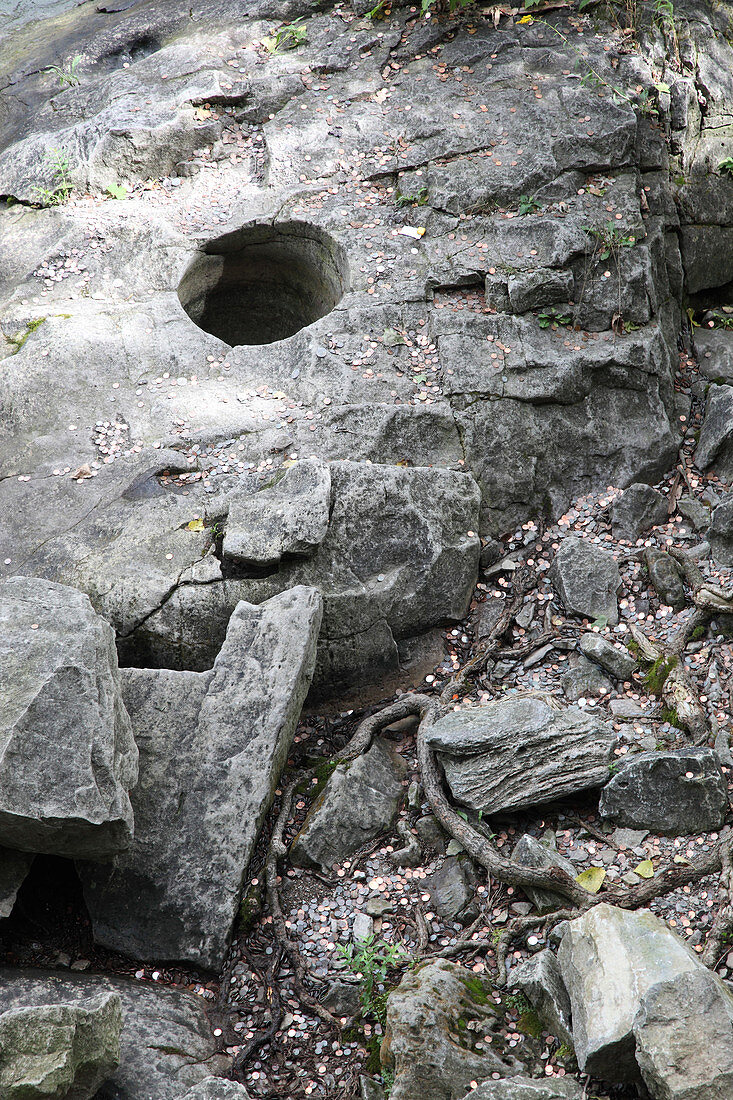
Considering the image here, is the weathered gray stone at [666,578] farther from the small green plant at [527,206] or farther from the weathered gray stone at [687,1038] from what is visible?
the small green plant at [527,206]

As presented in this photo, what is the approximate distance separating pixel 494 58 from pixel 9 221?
A: 168 inches

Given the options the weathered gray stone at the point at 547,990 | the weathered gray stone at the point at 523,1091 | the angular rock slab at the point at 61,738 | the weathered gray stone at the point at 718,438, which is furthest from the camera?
the weathered gray stone at the point at 718,438

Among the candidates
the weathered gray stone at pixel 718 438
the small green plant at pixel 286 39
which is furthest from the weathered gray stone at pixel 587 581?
the small green plant at pixel 286 39

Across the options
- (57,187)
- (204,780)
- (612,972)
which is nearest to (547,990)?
(612,972)

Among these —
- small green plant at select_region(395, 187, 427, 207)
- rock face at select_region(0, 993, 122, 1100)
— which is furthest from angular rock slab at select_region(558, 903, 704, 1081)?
small green plant at select_region(395, 187, 427, 207)

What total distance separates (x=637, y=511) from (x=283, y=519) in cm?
230

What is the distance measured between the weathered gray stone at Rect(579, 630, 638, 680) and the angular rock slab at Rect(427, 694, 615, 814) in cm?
46

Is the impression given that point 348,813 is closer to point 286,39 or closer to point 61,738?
point 61,738

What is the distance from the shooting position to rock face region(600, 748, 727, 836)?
3.76 metres

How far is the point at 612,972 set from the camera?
304 cm

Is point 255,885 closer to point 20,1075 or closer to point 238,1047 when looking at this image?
point 238,1047

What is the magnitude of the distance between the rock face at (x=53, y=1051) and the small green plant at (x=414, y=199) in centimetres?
562

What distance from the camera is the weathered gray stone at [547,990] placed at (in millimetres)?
3154

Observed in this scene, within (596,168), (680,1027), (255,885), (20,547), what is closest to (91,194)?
(20,547)
